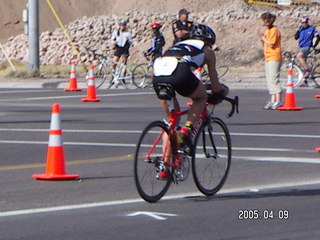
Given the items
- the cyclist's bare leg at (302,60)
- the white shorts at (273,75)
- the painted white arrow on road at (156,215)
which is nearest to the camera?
the painted white arrow on road at (156,215)

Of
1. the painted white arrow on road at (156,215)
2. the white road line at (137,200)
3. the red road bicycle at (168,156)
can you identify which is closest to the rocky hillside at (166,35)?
the white road line at (137,200)

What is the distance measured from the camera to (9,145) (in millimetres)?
14586

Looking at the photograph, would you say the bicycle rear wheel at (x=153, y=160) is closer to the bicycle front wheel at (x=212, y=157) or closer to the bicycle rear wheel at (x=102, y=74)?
the bicycle front wheel at (x=212, y=157)

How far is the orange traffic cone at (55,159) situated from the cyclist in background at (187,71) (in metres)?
1.97

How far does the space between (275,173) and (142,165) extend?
2671 millimetres

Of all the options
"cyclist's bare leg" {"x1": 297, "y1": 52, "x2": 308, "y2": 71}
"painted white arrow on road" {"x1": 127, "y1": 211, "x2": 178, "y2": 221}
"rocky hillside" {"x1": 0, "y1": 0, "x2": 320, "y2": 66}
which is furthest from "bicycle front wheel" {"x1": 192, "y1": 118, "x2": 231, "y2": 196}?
"rocky hillside" {"x1": 0, "y1": 0, "x2": 320, "y2": 66}

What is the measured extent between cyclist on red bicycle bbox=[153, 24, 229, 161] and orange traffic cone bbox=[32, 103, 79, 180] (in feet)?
6.51

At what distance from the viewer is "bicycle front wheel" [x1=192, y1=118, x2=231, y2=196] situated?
32.9 ft

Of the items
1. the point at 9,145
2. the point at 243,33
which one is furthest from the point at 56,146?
the point at 243,33

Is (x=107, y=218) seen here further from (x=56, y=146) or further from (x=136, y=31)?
(x=136, y=31)

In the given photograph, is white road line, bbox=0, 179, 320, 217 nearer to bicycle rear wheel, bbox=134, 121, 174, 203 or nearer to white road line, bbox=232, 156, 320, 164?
bicycle rear wheel, bbox=134, 121, 174, 203

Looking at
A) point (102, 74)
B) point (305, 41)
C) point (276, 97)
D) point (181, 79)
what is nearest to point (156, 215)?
point (181, 79)

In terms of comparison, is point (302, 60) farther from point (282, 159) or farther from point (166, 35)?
point (166, 35)

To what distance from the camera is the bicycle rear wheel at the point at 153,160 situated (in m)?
9.42
